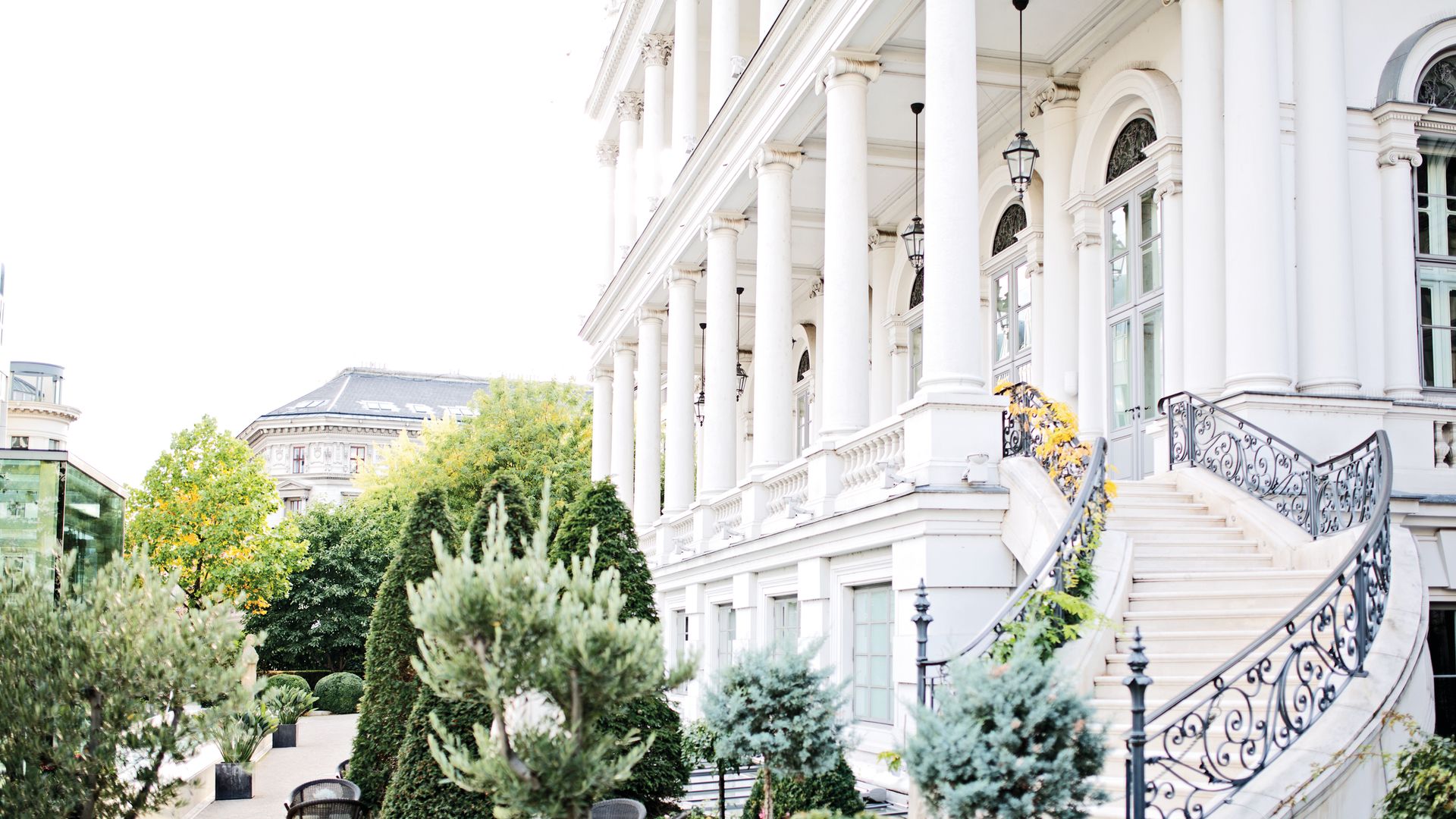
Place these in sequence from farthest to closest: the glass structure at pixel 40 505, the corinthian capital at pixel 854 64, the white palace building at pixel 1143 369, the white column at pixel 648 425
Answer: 1. the white column at pixel 648 425
2. the corinthian capital at pixel 854 64
3. the glass structure at pixel 40 505
4. the white palace building at pixel 1143 369

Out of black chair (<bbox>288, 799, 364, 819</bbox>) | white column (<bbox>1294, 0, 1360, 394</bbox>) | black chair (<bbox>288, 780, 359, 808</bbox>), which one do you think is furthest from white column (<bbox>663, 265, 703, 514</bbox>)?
white column (<bbox>1294, 0, 1360, 394</bbox>)

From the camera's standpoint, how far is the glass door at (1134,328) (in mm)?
17703

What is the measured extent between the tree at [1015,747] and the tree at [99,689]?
5.60m

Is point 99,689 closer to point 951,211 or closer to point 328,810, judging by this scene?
point 328,810

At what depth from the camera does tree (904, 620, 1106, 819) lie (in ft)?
25.2

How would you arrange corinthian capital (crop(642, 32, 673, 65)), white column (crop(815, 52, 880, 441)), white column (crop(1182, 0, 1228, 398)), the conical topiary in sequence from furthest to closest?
corinthian capital (crop(642, 32, 673, 65)) → white column (crop(815, 52, 880, 441)) → white column (crop(1182, 0, 1228, 398)) → the conical topiary

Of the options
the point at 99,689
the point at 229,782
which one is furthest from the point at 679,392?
the point at 99,689

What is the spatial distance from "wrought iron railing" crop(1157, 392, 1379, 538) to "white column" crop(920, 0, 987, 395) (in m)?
2.42

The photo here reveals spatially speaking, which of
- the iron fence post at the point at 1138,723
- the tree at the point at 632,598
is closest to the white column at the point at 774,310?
the tree at the point at 632,598

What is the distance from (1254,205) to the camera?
46.0 feet

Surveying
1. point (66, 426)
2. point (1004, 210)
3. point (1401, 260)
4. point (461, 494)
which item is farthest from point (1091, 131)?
point (66, 426)

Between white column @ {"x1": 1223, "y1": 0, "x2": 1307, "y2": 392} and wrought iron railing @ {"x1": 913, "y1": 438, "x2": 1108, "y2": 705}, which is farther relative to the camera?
white column @ {"x1": 1223, "y1": 0, "x2": 1307, "y2": 392}

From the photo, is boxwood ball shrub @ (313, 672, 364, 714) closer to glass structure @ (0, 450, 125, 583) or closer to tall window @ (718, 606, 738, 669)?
tall window @ (718, 606, 738, 669)

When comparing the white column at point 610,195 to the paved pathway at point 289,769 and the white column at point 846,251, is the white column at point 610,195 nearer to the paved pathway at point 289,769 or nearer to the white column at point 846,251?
the paved pathway at point 289,769
